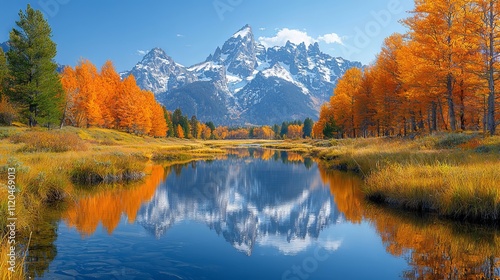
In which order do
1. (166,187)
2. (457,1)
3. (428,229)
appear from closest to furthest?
1. (428,229)
2. (166,187)
3. (457,1)

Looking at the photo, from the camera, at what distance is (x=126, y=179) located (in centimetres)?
2292

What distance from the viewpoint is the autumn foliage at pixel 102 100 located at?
5894 centimetres

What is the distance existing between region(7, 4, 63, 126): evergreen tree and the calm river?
32199 mm

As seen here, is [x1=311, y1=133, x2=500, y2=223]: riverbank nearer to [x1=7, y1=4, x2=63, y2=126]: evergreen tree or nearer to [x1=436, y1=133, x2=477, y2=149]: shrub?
[x1=436, y1=133, x2=477, y2=149]: shrub

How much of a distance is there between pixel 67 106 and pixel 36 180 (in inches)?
1830

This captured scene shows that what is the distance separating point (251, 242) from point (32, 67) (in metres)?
43.2

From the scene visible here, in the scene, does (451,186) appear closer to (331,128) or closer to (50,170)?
(50,170)

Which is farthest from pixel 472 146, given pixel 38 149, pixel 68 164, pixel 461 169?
pixel 38 149

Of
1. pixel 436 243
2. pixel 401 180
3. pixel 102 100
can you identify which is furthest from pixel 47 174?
pixel 102 100

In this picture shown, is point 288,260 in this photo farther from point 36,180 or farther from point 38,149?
point 38,149

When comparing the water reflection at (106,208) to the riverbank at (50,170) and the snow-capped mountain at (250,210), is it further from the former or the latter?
the riverbank at (50,170)

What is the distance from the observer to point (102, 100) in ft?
216

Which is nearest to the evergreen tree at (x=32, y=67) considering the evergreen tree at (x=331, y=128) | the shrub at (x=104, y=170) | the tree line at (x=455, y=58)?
the shrub at (x=104, y=170)

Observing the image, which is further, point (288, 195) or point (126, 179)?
point (126, 179)
